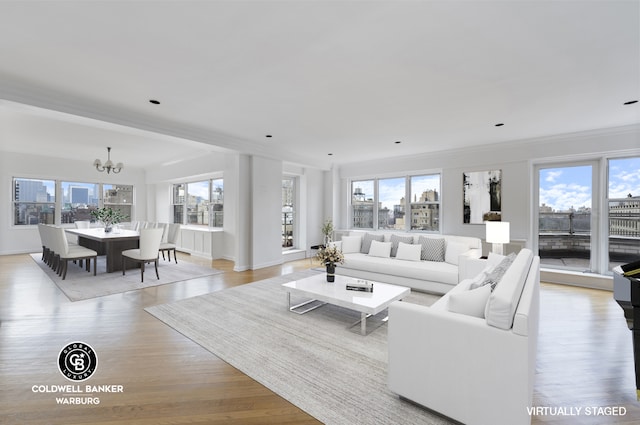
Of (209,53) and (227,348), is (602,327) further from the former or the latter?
(209,53)

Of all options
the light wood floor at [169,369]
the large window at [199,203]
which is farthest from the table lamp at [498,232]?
the large window at [199,203]

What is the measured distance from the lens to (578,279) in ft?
15.4

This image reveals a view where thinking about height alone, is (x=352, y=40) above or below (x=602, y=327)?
above

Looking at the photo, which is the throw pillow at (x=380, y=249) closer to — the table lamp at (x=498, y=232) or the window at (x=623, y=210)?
the table lamp at (x=498, y=232)

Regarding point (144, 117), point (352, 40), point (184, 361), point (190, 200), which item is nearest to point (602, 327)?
point (352, 40)

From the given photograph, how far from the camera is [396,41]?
221 cm

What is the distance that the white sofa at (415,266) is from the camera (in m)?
4.16

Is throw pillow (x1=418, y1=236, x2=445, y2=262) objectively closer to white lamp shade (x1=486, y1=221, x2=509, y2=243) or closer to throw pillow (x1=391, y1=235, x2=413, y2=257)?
throw pillow (x1=391, y1=235, x2=413, y2=257)

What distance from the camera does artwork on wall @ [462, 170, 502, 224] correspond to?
5547 mm

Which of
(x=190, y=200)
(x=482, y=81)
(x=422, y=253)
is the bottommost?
(x=422, y=253)

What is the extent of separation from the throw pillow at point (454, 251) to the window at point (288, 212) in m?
4.26

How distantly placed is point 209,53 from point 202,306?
116 inches

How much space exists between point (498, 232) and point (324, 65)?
3371mm

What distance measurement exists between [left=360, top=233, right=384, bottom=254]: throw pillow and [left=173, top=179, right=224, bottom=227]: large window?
3.95 meters
